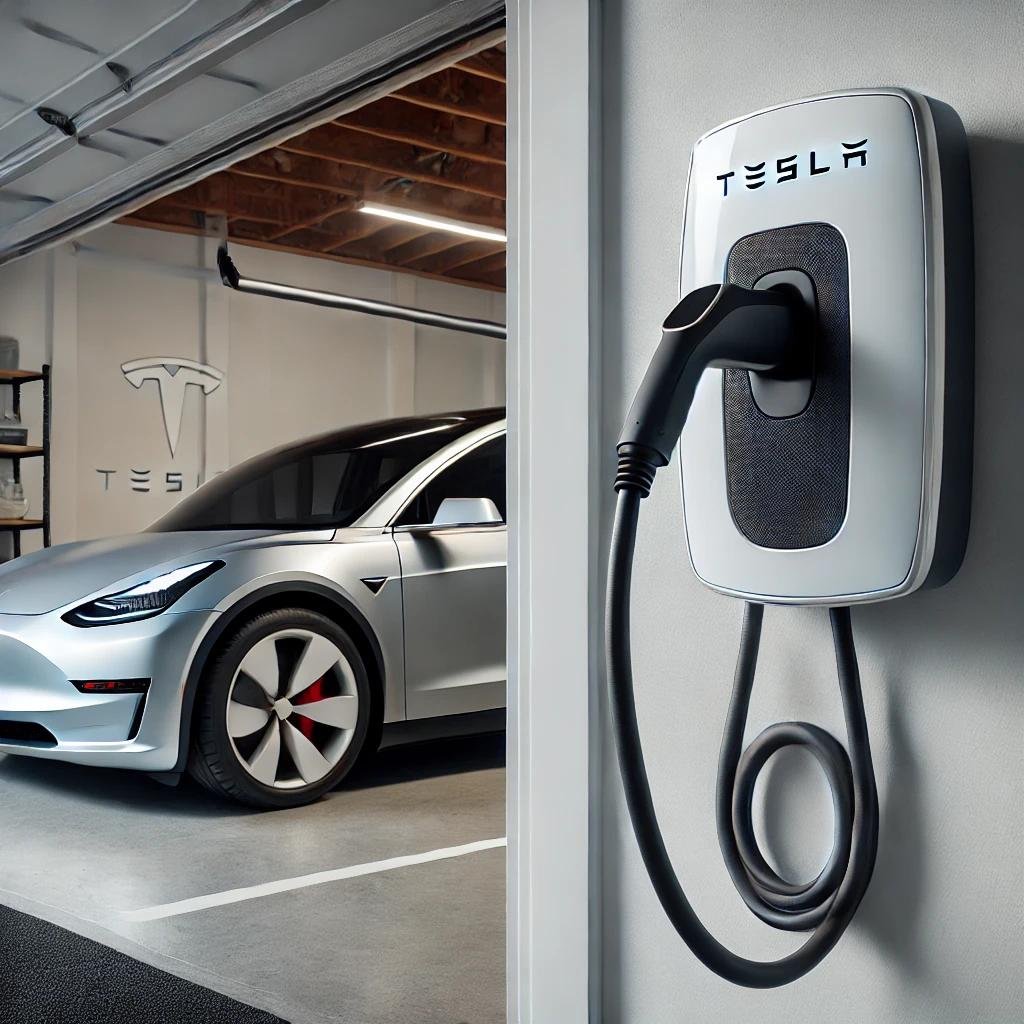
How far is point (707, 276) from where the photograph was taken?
868 mm

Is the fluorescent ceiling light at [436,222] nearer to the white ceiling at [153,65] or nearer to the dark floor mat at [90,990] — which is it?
the white ceiling at [153,65]

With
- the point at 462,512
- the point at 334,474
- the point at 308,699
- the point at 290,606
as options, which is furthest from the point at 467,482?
the point at 308,699

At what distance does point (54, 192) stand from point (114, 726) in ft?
7.87

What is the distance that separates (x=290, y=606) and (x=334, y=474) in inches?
21.7

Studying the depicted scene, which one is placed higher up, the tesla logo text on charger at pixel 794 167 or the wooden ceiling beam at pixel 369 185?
the wooden ceiling beam at pixel 369 185

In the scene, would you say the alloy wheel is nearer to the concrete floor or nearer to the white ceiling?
the concrete floor

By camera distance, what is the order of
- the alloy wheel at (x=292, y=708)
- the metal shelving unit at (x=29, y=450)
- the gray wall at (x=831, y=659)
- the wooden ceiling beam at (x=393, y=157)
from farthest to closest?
the metal shelving unit at (x=29, y=450), the wooden ceiling beam at (x=393, y=157), the alloy wheel at (x=292, y=708), the gray wall at (x=831, y=659)

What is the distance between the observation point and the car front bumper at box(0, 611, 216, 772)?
9.34 ft

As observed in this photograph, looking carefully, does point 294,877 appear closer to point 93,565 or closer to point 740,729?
point 93,565

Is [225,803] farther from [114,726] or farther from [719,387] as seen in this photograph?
[719,387]

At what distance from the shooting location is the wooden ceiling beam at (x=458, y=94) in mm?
4457

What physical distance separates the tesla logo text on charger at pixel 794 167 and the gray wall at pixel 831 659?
0.33ft

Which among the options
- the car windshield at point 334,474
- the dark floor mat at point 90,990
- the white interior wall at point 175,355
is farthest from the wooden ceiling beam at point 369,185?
the dark floor mat at point 90,990

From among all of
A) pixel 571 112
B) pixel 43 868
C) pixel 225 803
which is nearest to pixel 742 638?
pixel 571 112
